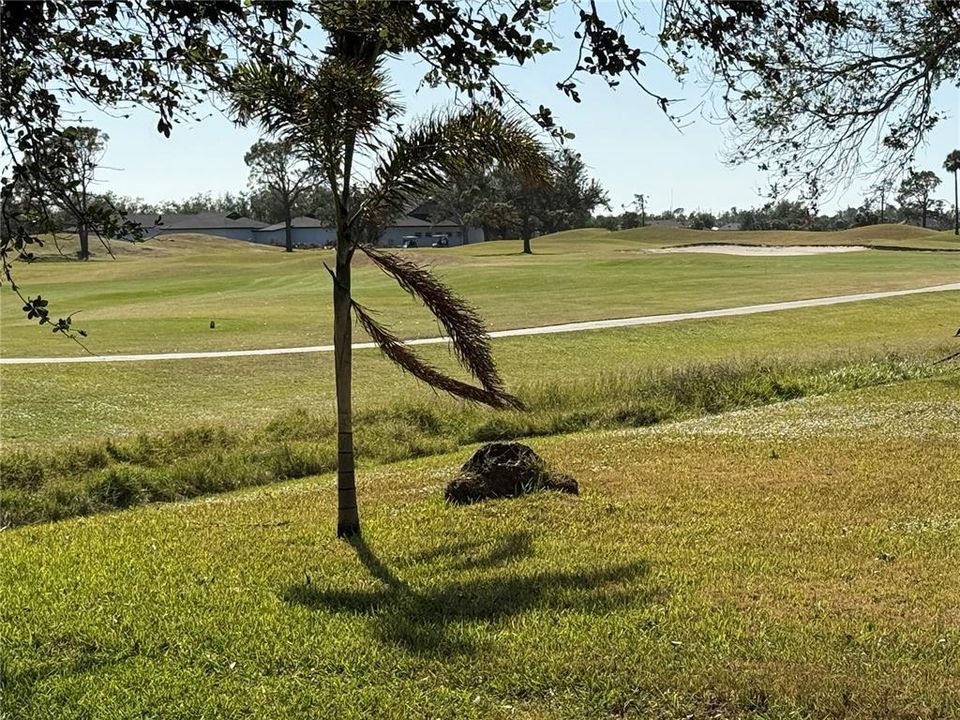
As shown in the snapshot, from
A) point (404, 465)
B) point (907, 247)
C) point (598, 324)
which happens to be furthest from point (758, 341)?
point (907, 247)

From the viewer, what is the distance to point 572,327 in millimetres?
31531

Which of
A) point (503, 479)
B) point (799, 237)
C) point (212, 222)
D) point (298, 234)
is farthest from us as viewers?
point (212, 222)

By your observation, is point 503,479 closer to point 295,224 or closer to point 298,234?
point 298,234

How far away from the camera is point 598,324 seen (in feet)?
106

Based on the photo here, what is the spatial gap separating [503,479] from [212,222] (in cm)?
12848

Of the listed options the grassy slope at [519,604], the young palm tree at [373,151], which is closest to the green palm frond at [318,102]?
the young palm tree at [373,151]

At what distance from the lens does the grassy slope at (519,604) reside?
16.4ft

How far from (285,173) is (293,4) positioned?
3.47 m

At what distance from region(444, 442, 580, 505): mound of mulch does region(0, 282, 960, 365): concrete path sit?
14.8 metres

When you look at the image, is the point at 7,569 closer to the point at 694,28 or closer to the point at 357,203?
the point at 357,203

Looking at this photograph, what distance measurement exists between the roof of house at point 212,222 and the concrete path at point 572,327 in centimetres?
10208

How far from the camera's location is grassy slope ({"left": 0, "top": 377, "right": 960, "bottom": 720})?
16.4 feet

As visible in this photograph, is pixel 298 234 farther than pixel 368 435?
Yes

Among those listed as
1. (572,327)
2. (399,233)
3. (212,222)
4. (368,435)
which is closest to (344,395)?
(368,435)
